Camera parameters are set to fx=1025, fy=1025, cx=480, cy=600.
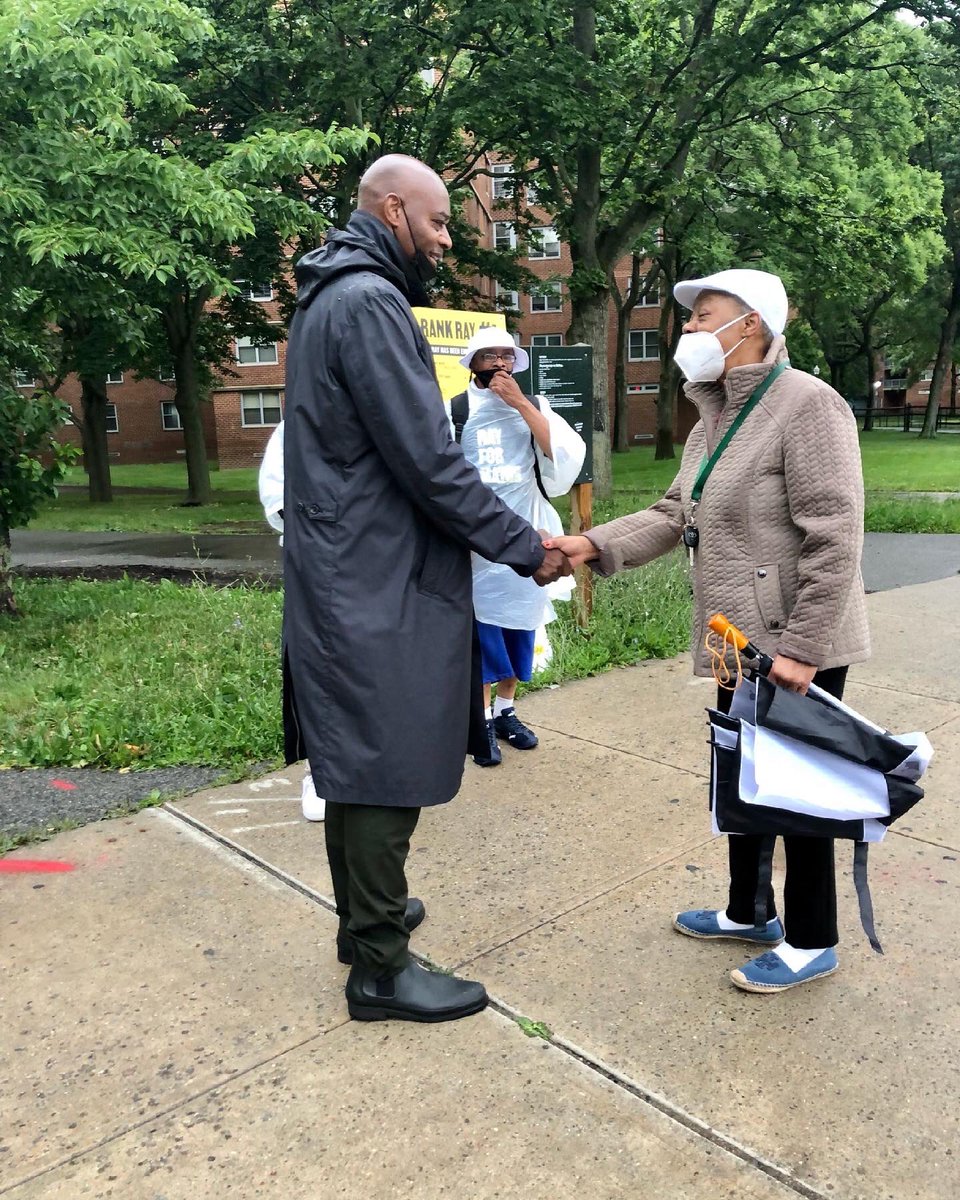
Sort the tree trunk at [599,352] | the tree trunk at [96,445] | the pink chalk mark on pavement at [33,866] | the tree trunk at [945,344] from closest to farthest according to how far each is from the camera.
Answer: the pink chalk mark on pavement at [33,866]
the tree trunk at [599,352]
the tree trunk at [96,445]
the tree trunk at [945,344]

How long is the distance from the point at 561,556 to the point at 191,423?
20704mm

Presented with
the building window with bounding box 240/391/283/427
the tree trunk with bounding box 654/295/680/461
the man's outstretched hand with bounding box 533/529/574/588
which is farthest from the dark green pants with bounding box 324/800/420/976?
the building window with bounding box 240/391/283/427

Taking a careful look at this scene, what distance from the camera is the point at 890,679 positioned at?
18.2 feet

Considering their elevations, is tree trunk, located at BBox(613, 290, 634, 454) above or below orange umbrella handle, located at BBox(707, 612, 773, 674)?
above

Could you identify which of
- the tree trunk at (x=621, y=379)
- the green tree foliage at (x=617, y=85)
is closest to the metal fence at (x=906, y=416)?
the tree trunk at (x=621, y=379)

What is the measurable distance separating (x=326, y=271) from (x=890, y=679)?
4.27m

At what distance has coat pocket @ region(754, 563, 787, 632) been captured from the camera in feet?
8.11

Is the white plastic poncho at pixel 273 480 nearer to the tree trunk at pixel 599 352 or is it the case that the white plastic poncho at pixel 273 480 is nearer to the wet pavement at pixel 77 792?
the wet pavement at pixel 77 792

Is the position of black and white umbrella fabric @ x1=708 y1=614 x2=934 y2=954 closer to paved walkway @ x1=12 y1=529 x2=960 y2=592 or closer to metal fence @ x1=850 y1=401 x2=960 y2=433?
paved walkway @ x1=12 y1=529 x2=960 y2=592

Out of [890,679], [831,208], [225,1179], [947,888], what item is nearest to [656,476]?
[831,208]

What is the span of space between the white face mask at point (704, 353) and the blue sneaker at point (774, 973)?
1525 mm

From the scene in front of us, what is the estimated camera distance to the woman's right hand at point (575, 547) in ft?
9.19

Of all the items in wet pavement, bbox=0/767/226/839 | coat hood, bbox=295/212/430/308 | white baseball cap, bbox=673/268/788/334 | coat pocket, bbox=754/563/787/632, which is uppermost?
coat hood, bbox=295/212/430/308

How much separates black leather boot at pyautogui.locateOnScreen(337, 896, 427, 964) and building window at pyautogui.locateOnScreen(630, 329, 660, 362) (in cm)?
4234
